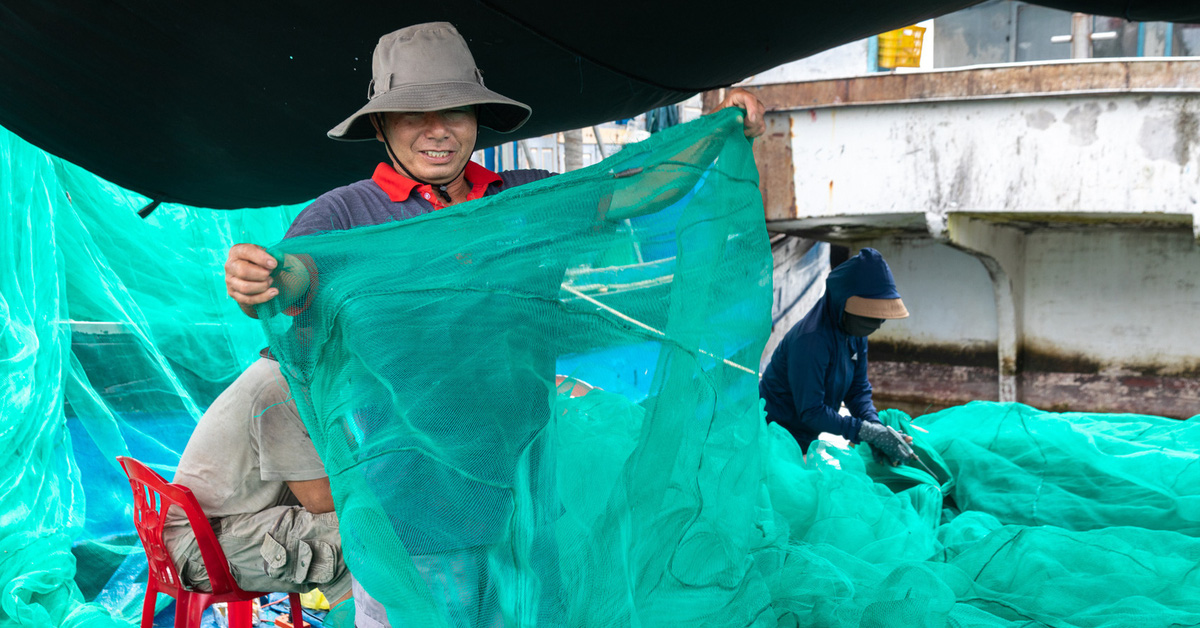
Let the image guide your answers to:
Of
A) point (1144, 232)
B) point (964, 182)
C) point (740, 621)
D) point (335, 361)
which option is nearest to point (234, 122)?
point (335, 361)

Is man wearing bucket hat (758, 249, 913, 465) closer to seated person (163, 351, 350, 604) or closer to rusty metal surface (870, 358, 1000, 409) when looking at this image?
seated person (163, 351, 350, 604)

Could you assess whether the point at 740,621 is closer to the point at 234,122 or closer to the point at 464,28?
the point at 464,28

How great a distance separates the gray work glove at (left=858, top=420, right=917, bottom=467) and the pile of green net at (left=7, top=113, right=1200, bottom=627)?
32 cm

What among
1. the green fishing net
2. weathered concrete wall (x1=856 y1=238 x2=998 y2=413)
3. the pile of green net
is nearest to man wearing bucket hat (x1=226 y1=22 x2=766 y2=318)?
the pile of green net

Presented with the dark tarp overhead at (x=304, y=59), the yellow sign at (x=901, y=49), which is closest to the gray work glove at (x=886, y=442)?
the dark tarp overhead at (x=304, y=59)

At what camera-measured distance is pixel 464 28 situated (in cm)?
241

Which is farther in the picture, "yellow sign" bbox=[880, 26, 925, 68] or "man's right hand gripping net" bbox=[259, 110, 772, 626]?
"yellow sign" bbox=[880, 26, 925, 68]

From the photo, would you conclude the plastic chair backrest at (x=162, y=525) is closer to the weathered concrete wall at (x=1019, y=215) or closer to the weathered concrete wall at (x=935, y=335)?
the weathered concrete wall at (x=1019, y=215)

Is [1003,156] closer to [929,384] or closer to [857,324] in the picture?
[929,384]

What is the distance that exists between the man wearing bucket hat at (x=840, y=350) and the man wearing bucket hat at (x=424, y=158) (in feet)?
6.78

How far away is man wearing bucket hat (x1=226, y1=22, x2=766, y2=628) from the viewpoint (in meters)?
1.55

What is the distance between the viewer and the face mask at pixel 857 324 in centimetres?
350

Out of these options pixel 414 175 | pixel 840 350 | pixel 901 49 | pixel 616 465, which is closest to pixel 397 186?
pixel 414 175

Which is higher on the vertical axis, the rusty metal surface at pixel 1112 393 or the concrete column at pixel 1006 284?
the concrete column at pixel 1006 284
